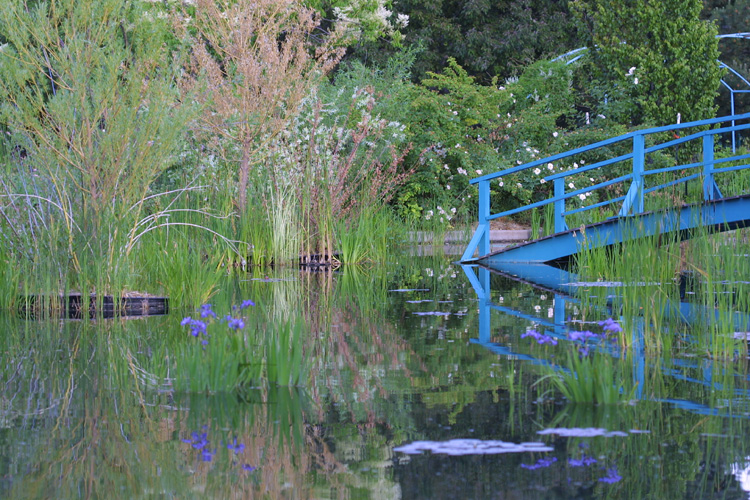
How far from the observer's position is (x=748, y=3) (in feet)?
113

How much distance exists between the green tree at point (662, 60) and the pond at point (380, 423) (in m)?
14.0

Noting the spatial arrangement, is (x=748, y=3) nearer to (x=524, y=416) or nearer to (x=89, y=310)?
(x=89, y=310)

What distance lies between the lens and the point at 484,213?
42.7 feet

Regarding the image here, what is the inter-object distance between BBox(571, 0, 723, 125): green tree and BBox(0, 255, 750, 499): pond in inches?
553

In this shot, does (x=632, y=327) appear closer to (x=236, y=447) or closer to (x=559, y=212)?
(x=236, y=447)

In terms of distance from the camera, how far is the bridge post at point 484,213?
13.0m

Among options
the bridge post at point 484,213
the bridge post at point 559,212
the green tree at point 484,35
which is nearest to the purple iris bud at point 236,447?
the bridge post at point 559,212

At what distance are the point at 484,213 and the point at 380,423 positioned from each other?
9237 mm

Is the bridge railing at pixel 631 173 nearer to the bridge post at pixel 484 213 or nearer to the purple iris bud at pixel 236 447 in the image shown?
the bridge post at pixel 484 213

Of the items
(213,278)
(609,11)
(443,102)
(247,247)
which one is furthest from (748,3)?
(213,278)

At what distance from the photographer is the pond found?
124 inches

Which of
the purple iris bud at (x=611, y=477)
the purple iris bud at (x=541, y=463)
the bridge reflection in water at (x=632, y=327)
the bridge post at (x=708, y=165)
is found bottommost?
the purple iris bud at (x=611, y=477)

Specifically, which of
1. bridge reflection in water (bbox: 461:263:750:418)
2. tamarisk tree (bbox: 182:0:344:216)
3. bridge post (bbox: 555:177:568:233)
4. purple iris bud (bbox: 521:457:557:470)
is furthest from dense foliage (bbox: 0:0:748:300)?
purple iris bud (bbox: 521:457:557:470)

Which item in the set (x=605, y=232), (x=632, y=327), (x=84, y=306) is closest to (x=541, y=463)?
(x=632, y=327)
